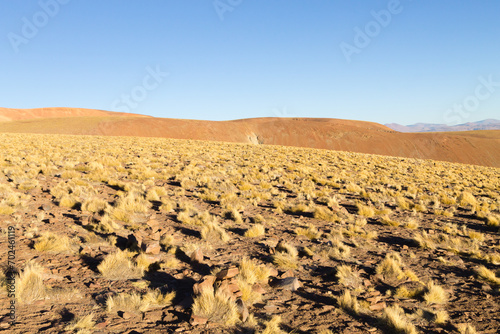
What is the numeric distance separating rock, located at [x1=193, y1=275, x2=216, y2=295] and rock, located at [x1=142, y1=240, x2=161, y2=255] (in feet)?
6.33

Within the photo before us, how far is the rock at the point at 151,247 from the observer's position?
605 centimetres

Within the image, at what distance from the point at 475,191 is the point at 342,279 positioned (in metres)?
15.7

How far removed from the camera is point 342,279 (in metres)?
5.65

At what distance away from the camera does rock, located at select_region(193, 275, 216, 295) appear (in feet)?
14.6

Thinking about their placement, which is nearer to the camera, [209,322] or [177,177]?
[209,322]

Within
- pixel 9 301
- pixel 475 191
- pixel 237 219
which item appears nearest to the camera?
pixel 9 301

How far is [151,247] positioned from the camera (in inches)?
241

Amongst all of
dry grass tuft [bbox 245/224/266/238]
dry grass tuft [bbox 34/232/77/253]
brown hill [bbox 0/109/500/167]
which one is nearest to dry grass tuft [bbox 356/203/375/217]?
dry grass tuft [bbox 245/224/266/238]

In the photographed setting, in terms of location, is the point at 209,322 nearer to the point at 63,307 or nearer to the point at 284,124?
the point at 63,307

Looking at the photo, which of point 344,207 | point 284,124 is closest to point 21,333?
point 344,207

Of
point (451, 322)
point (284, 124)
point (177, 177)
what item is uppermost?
point (284, 124)

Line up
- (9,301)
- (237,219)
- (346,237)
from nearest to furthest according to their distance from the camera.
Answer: (9,301)
(346,237)
(237,219)

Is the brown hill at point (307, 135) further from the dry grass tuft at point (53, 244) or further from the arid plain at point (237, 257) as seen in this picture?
the dry grass tuft at point (53, 244)

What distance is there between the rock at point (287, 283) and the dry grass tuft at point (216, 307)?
4.13ft
